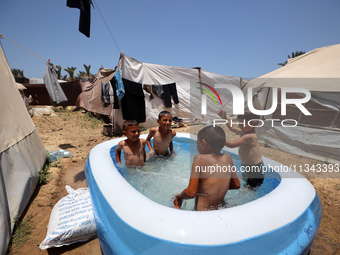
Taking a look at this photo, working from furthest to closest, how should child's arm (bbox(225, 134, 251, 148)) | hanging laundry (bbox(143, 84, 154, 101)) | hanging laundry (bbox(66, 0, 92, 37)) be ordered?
1. hanging laundry (bbox(143, 84, 154, 101))
2. hanging laundry (bbox(66, 0, 92, 37))
3. child's arm (bbox(225, 134, 251, 148))

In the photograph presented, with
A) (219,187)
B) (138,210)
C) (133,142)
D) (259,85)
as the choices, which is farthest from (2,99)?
(259,85)

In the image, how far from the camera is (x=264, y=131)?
5.79 m

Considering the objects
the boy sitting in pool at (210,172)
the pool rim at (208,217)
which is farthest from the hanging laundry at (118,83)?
the boy sitting in pool at (210,172)

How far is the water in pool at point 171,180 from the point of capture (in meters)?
2.54

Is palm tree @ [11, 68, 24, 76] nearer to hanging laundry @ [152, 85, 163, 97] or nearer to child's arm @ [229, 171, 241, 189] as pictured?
hanging laundry @ [152, 85, 163, 97]

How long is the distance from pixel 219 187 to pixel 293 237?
0.70 metres

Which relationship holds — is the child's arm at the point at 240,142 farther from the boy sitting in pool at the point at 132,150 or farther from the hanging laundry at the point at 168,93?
the hanging laundry at the point at 168,93

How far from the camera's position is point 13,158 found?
2.30 meters

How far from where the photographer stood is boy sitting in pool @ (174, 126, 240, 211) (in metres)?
1.59

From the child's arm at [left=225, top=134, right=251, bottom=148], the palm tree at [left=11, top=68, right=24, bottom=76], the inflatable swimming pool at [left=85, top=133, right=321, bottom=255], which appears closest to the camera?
the inflatable swimming pool at [left=85, top=133, right=321, bottom=255]

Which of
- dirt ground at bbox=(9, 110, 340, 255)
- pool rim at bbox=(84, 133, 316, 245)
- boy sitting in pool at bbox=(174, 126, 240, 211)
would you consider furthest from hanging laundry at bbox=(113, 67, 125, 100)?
boy sitting in pool at bbox=(174, 126, 240, 211)

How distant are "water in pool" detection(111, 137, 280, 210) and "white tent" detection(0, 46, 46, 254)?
4.46 feet

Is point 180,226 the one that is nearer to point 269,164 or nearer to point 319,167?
point 269,164

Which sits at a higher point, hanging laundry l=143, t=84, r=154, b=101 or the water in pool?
hanging laundry l=143, t=84, r=154, b=101
